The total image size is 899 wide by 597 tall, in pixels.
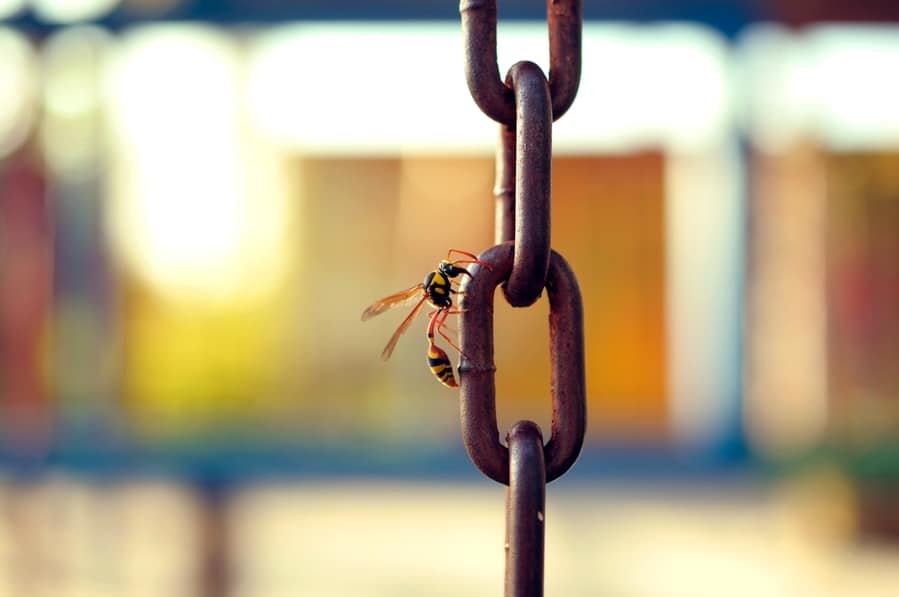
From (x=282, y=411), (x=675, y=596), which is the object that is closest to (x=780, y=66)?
(x=675, y=596)

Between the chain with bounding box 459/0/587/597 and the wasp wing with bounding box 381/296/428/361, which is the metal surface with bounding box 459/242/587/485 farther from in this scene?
the wasp wing with bounding box 381/296/428/361

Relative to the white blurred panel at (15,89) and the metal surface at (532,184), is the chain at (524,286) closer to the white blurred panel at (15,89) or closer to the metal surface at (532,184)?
the metal surface at (532,184)

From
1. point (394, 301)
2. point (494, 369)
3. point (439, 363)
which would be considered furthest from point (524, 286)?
point (394, 301)

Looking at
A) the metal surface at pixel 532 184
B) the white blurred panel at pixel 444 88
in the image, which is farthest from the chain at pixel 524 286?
the white blurred panel at pixel 444 88

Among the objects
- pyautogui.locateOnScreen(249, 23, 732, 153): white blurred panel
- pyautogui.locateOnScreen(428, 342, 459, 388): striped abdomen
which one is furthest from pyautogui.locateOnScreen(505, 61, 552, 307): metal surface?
pyautogui.locateOnScreen(249, 23, 732, 153): white blurred panel

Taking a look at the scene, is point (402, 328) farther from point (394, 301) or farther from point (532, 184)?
point (532, 184)

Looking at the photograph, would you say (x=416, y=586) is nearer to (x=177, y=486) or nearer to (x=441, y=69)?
(x=177, y=486)

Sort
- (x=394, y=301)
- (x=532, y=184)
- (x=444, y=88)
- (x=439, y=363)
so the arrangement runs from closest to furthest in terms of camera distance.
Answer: (x=532, y=184) → (x=439, y=363) → (x=394, y=301) → (x=444, y=88)
